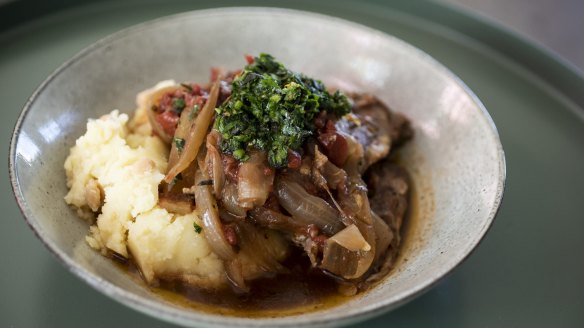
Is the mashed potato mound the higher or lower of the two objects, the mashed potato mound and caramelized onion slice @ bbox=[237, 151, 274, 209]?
the lower

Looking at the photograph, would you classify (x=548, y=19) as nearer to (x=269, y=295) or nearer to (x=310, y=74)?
(x=310, y=74)

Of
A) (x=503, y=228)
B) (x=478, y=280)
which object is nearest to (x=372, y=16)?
(x=503, y=228)

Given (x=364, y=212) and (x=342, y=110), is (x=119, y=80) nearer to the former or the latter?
(x=342, y=110)

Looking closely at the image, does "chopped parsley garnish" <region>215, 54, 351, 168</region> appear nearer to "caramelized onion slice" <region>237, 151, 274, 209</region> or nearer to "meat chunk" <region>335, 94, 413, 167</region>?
"caramelized onion slice" <region>237, 151, 274, 209</region>

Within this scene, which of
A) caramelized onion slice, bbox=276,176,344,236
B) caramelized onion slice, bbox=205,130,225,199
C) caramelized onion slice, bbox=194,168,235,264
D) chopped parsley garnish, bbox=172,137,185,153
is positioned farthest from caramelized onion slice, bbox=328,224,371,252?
chopped parsley garnish, bbox=172,137,185,153

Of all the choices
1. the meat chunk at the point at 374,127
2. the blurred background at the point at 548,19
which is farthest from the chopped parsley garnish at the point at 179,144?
the blurred background at the point at 548,19

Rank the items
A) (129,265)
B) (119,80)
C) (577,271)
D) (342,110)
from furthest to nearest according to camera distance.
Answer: (119,80)
(342,110)
(577,271)
(129,265)

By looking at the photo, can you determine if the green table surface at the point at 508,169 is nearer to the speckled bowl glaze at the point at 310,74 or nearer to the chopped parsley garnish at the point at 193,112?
the speckled bowl glaze at the point at 310,74
